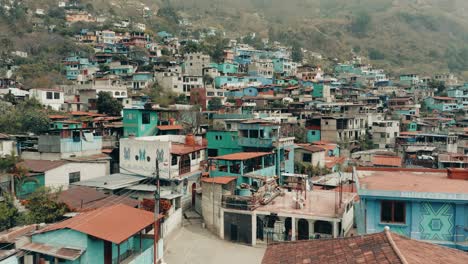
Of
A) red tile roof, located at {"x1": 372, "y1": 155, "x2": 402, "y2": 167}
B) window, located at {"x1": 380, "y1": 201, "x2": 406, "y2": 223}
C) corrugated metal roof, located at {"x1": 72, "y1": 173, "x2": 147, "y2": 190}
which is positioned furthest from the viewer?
red tile roof, located at {"x1": 372, "y1": 155, "x2": 402, "y2": 167}

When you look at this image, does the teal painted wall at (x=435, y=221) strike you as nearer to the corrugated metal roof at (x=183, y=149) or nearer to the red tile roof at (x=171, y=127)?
the corrugated metal roof at (x=183, y=149)

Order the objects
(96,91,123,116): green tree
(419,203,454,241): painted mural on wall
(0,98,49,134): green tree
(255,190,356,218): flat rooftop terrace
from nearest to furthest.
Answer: (419,203,454,241): painted mural on wall, (255,190,356,218): flat rooftop terrace, (0,98,49,134): green tree, (96,91,123,116): green tree

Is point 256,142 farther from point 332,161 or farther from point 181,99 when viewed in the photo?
point 181,99

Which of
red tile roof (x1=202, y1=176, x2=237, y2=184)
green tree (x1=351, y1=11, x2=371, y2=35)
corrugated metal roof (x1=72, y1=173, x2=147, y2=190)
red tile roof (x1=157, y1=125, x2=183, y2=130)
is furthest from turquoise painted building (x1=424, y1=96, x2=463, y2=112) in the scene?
green tree (x1=351, y1=11, x2=371, y2=35)

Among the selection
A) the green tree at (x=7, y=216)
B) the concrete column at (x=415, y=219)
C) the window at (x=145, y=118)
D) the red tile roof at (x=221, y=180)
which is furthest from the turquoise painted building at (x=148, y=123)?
the concrete column at (x=415, y=219)

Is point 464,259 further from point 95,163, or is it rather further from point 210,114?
point 210,114

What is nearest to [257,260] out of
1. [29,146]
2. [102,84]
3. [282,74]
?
[29,146]

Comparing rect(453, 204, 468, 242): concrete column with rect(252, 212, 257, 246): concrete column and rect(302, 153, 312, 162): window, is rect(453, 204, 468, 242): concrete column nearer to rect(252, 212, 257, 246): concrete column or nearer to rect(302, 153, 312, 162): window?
rect(252, 212, 257, 246): concrete column
